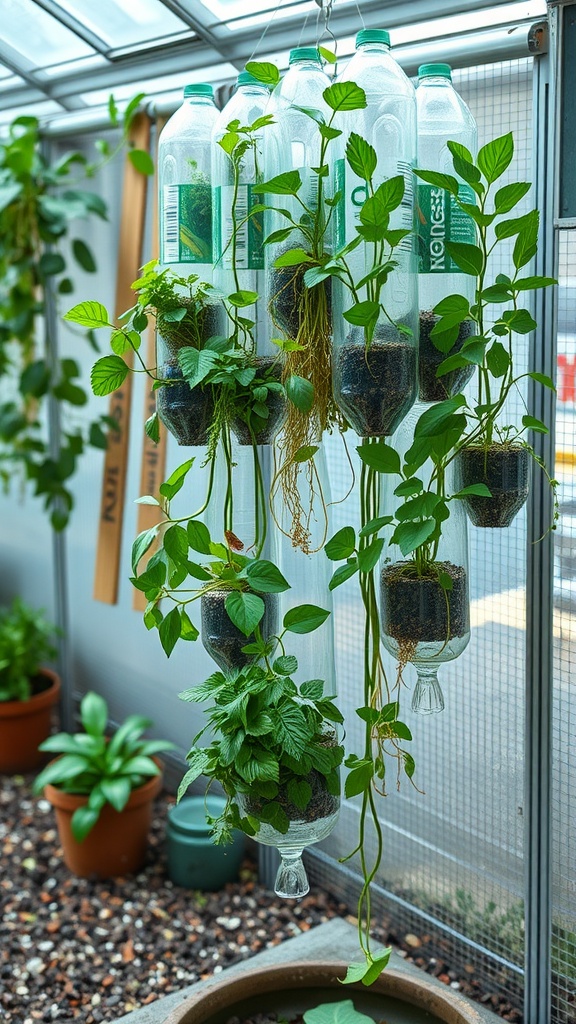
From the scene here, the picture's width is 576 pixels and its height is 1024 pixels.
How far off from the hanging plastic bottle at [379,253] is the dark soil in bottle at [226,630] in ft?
1.08

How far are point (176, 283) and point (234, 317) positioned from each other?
0.09 metres

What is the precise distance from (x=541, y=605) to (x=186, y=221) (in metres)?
0.85

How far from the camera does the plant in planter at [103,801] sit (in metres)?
2.48

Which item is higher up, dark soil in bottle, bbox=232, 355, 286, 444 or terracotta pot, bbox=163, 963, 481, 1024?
dark soil in bottle, bbox=232, 355, 286, 444

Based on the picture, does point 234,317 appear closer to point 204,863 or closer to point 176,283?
point 176,283

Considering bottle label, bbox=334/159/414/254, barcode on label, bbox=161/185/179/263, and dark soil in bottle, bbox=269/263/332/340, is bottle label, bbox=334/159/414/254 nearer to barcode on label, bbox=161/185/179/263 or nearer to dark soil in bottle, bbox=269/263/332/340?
dark soil in bottle, bbox=269/263/332/340

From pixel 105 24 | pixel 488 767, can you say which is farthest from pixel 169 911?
pixel 105 24

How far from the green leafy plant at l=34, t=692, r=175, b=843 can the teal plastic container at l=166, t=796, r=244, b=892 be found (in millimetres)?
145

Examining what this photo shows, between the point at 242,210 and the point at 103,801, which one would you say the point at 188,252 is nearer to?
the point at 242,210

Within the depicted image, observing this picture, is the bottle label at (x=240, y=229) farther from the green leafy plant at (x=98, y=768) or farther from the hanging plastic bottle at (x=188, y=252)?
the green leafy plant at (x=98, y=768)

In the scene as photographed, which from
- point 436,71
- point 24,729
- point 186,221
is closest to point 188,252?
point 186,221

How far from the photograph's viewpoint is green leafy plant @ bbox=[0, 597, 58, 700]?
3170 millimetres

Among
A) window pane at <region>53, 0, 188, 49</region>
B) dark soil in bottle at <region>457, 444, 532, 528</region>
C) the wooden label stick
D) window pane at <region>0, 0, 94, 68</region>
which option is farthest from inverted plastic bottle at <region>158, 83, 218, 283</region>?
the wooden label stick

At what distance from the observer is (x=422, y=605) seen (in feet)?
4.68
